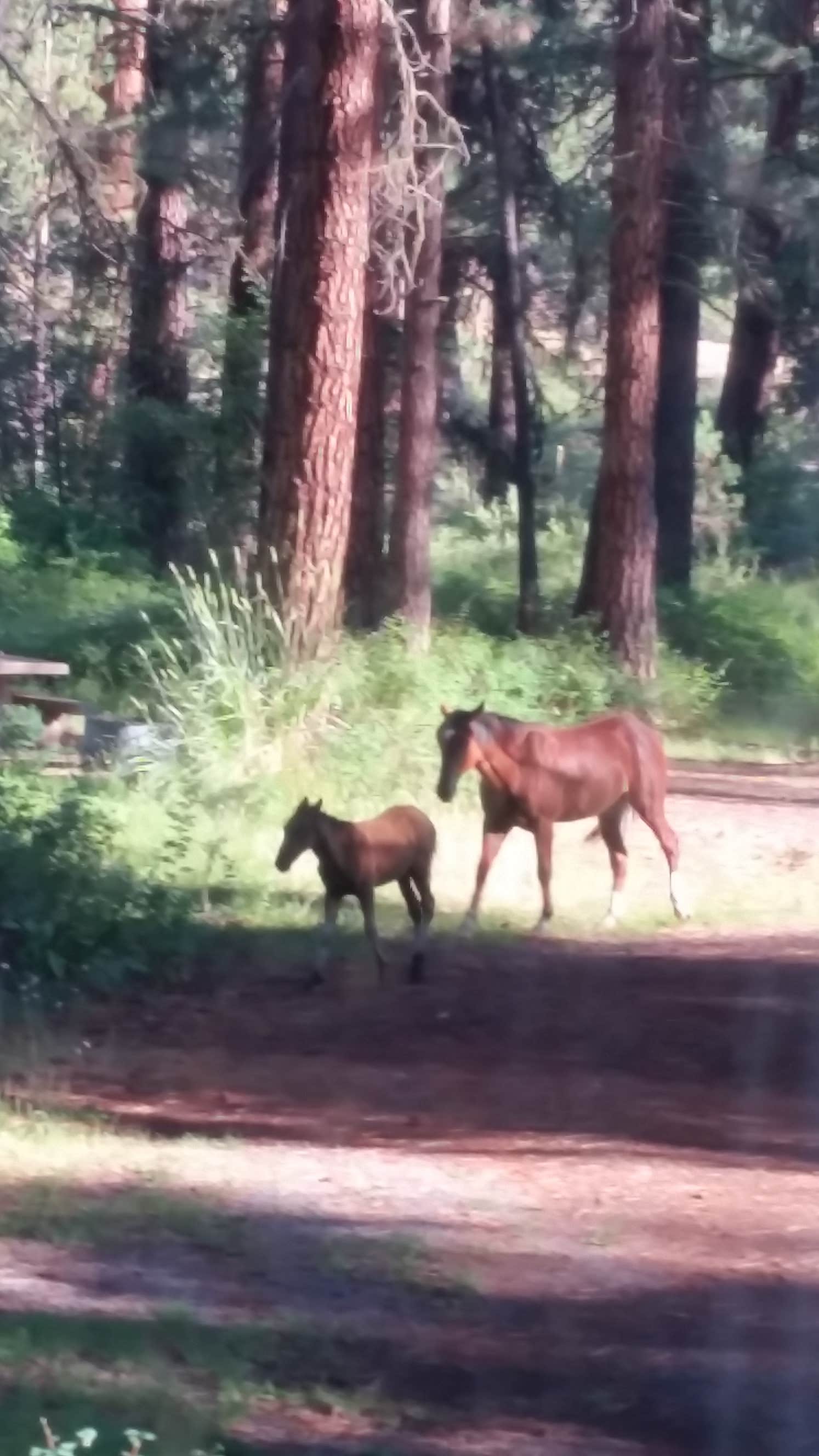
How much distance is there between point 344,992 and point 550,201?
1840cm

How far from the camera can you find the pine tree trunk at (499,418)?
32.6 metres

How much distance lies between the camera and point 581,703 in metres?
22.8

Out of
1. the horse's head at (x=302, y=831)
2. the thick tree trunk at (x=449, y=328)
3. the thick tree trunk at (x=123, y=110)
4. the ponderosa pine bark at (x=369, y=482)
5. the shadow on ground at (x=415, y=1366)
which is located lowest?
the shadow on ground at (x=415, y=1366)

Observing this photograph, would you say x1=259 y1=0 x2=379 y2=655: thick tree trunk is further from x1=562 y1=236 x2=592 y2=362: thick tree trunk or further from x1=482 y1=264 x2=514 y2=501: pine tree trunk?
x1=482 y1=264 x2=514 y2=501: pine tree trunk

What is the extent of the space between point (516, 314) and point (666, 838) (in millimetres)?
14163

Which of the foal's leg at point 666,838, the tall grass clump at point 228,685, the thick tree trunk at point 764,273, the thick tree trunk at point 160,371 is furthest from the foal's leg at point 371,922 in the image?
the thick tree trunk at point 160,371

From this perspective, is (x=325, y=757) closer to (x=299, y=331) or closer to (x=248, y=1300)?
(x=299, y=331)

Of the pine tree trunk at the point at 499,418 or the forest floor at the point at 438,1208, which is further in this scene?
the pine tree trunk at the point at 499,418

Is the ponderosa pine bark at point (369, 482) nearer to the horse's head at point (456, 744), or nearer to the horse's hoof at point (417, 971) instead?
the horse's head at point (456, 744)

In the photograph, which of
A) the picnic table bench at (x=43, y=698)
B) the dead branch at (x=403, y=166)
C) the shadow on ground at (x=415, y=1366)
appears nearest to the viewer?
the shadow on ground at (x=415, y=1366)

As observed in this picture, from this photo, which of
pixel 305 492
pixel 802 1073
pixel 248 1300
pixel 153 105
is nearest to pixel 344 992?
pixel 802 1073

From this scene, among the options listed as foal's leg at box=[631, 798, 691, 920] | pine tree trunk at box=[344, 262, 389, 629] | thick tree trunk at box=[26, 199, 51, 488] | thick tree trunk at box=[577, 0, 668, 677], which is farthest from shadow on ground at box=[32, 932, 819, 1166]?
thick tree trunk at box=[26, 199, 51, 488]

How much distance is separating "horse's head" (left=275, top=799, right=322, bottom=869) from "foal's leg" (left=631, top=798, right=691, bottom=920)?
2930 millimetres

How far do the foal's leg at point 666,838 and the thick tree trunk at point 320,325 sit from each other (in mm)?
3785
